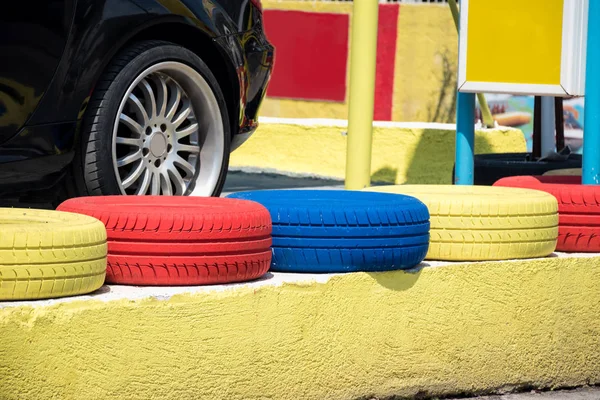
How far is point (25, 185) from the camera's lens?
16.0ft

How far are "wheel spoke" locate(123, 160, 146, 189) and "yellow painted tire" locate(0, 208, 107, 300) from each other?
154cm

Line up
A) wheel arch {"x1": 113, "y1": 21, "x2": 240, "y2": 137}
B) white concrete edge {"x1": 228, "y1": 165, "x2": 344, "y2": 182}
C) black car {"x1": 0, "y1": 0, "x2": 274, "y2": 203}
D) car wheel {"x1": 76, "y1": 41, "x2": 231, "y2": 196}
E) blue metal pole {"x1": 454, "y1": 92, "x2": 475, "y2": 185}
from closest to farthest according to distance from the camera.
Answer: black car {"x1": 0, "y1": 0, "x2": 274, "y2": 203} → car wheel {"x1": 76, "y1": 41, "x2": 231, "y2": 196} → wheel arch {"x1": 113, "y1": 21, "x2": 240, "y2": 137} → blue metal pole {"x1": 454, "y1": 92, "x2": 475, "y2": 185} → white concrete edge {"x1": 228, "y1": 165, "x2": 344, "y2": 182}

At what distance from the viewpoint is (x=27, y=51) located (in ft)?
15.3

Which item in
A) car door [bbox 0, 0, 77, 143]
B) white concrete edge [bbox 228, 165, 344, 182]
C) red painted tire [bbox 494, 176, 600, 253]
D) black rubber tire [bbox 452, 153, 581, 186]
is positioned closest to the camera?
car door [bbox 0, 0, 77, 143]

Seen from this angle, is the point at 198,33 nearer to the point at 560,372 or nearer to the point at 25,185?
the point at 25,185

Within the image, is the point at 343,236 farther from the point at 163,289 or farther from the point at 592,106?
the point at 592,106

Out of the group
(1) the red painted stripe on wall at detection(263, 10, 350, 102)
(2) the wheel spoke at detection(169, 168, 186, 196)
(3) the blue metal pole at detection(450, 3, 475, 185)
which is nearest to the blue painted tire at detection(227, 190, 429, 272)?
(2) the wheel spoke at detection(169, 168, 186, 196)

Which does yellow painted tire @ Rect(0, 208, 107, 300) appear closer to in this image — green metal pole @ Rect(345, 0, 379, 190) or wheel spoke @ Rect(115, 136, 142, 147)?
wheel spoke @ Rect(115, 136, 142, 147)

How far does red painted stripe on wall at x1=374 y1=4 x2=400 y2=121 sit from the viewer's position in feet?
60.8

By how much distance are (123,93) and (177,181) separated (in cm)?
62

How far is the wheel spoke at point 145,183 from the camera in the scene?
5238mm

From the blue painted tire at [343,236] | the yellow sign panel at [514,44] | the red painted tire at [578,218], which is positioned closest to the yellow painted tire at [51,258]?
the blue painted tire at [343,236]

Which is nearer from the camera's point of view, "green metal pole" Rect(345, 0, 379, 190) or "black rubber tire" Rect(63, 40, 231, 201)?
"black rubber tire" Rect(63, 40, 231, 201)

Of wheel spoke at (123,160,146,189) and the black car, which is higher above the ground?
the black car
